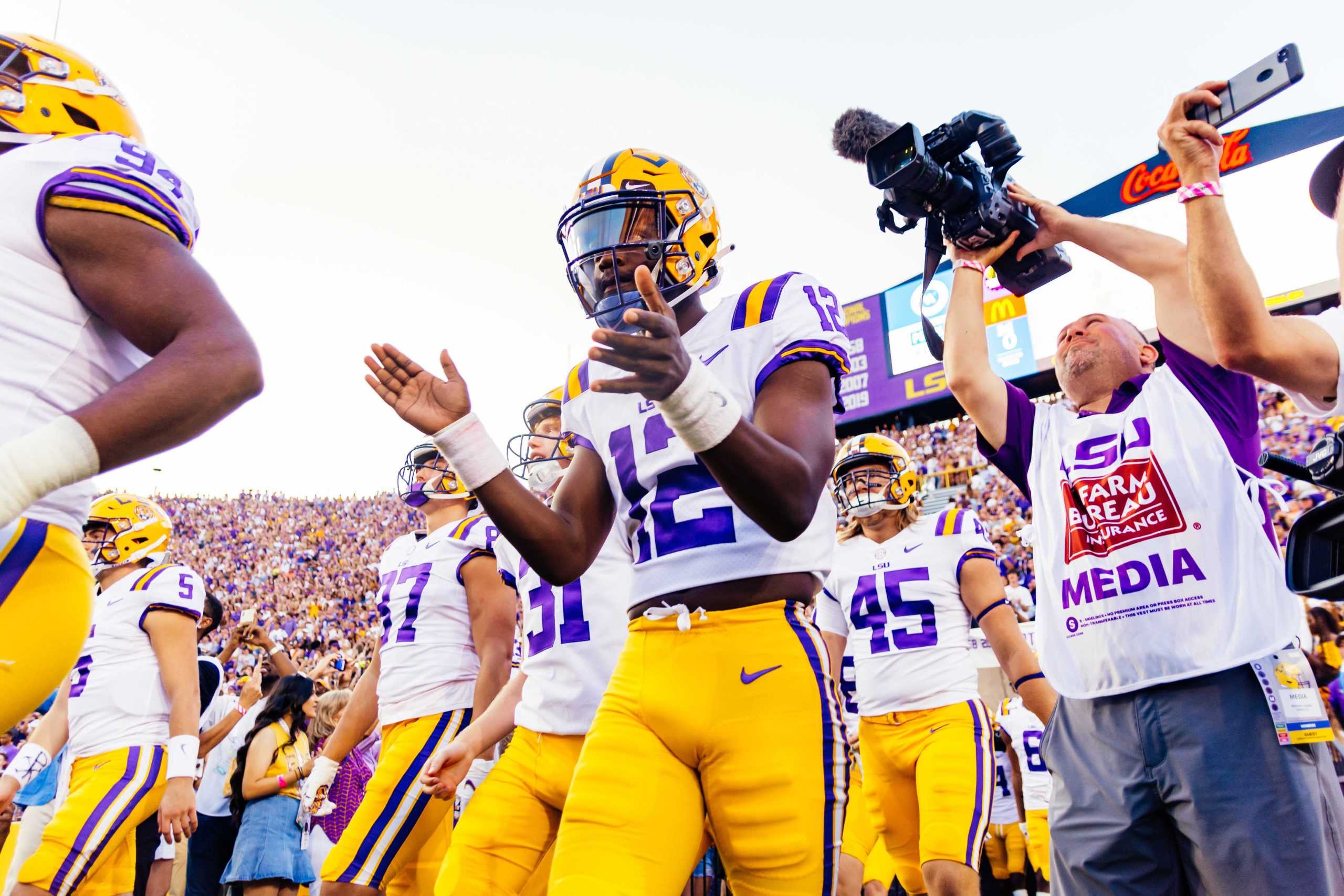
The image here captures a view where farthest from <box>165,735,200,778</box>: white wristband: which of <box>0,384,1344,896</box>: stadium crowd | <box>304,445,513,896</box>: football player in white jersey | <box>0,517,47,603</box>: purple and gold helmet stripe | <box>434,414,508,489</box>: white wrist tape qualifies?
<box>0,517,47,603</box>: purple and gold helmet stripe

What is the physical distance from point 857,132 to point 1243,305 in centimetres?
163

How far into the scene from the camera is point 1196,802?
2.61 m

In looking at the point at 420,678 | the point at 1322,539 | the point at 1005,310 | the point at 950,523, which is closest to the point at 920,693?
the point at 950,523

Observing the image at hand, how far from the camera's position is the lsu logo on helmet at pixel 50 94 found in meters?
1.92

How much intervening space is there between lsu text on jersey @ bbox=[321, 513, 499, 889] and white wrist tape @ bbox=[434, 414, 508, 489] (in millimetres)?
2383

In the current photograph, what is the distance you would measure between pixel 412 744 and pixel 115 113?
122 inches

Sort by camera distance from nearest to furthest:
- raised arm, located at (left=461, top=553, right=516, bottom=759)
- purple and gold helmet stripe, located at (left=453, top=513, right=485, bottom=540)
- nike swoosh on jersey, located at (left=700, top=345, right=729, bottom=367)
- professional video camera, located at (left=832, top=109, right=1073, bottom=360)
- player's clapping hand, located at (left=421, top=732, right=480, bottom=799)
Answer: nike swoosh on jersey, located at (left=700, top=345, right=729, bottom=367), professional video camera, located at (left=832, top=109, right=1073, bottom=360), player's clapping hand, located at (left=421, top=732, right=480, bottom=799), raised arm, located at (left=461, top=553, right=516, bottom=759), purple and gold helmet stripe, located at (left=453, top=513, right=485, bottom=540)

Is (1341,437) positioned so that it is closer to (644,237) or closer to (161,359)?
(644,237)

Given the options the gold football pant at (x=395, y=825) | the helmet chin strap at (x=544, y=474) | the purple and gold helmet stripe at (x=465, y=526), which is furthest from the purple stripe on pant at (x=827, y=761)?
the purple and gold helmet stripe at (x=465, y=526)

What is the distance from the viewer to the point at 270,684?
8.74 meters

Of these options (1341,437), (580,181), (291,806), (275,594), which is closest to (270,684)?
(291,806)

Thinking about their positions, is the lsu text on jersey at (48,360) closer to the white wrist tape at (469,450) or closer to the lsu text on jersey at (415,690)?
the white wrist tape at (469,450)

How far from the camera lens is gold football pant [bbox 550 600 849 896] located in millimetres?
2076

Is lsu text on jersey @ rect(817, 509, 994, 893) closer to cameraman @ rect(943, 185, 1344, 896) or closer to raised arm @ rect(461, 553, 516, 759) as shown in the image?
cameraman @ rect(943, 185, 1344, 896)
